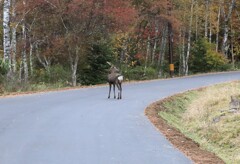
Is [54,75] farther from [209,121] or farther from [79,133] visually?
[79,133]

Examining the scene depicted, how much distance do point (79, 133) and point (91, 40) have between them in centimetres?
1966

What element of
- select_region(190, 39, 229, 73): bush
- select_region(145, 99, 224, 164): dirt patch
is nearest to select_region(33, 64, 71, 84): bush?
select_region(190, 39, 229, 73): bush

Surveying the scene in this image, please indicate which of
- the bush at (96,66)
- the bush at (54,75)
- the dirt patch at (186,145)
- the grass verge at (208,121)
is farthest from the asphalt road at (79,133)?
the bush at (96,66)

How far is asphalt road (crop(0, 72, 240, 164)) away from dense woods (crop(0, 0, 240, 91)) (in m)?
6.60

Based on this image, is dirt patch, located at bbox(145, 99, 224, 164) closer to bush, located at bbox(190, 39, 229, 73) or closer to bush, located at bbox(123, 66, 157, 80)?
bush, located at bbox(123, 66, 157, 80)

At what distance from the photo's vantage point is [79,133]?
10992mm

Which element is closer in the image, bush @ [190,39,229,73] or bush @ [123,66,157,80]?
bush @ [123,66,157,80]

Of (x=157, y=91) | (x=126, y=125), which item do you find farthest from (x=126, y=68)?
(x=126, y=125)

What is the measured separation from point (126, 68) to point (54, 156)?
29.1 m

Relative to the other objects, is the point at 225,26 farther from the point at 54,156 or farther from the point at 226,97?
the point at 54,156

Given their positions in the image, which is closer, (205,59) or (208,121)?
(208,121)

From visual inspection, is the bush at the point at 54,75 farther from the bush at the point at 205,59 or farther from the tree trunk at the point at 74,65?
the bush at the point at 205,59

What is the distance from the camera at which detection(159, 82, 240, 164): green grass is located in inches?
451

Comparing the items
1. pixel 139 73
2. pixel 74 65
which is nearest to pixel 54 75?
pixel 74 65
